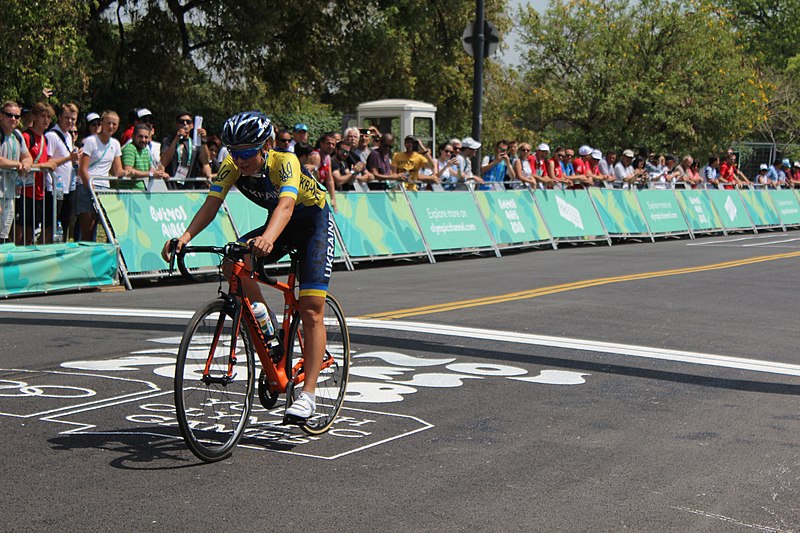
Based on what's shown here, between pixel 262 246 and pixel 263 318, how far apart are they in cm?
52

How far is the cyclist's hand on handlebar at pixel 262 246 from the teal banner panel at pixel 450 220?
13243mm

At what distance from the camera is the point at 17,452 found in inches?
235

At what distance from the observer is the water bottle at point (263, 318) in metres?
6.14

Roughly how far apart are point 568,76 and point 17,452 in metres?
45.1

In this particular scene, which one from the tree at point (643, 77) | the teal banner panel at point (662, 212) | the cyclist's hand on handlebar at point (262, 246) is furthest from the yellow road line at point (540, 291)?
the tree at point (643, 77)

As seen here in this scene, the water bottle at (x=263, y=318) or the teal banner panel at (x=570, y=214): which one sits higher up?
the teal banner panel at (x=570, y=214)

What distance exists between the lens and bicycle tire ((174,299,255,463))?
225 inches

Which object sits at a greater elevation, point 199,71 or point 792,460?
point 199,71

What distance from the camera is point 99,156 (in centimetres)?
1467

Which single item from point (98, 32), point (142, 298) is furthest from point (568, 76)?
point (142, 298)

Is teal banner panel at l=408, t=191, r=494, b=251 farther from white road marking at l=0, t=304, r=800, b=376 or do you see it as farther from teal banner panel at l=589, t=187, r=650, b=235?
white road marking at l=0, t=304, r=800, b=376

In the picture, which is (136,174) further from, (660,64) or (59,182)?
(660,64)

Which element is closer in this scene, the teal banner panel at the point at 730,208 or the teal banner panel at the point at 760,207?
the teal banner panel at the point at 730,208

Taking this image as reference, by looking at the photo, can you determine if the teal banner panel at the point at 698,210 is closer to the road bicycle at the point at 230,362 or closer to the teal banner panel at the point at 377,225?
the teal banner panel at the point at 377,225
